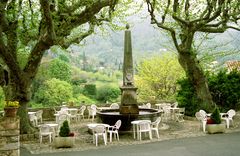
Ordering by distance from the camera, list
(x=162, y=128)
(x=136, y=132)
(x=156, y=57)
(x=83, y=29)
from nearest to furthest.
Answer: (x=136, y=132) → (x=162, y=128) → (x=83, y=29) → (x=156, y=57)

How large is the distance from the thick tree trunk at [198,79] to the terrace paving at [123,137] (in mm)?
1724

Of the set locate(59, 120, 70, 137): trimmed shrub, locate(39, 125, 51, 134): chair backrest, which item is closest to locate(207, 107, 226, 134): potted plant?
locate(59, 120, 70, 137): trimmed shrub

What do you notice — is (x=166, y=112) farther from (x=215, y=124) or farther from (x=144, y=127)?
(x=144, y=127)

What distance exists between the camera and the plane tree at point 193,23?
56.2 feet

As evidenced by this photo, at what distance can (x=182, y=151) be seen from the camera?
11.6 meters

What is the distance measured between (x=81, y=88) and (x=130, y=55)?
2640 centimetres

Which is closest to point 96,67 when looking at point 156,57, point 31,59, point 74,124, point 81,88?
point 81,88

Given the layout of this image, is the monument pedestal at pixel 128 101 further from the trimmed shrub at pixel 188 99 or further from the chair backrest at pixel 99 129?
the trimmed shrub at pixel 188 99

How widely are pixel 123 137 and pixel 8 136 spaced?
19.4 feet

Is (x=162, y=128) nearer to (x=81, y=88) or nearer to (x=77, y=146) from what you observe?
(x=77, y=146)

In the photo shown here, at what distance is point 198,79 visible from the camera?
65.9ft

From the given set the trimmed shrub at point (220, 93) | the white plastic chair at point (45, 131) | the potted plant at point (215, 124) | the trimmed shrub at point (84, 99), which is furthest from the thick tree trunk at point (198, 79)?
the trimmed shrub at point (84, 99)

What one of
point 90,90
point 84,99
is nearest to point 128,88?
point 84,99

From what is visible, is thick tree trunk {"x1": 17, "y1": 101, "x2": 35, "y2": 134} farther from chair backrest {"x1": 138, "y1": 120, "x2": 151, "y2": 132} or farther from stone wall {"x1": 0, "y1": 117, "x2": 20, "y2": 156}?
chair backrest {"x1": 138, "y1": 120, "x2": 151, "y2": 132}
